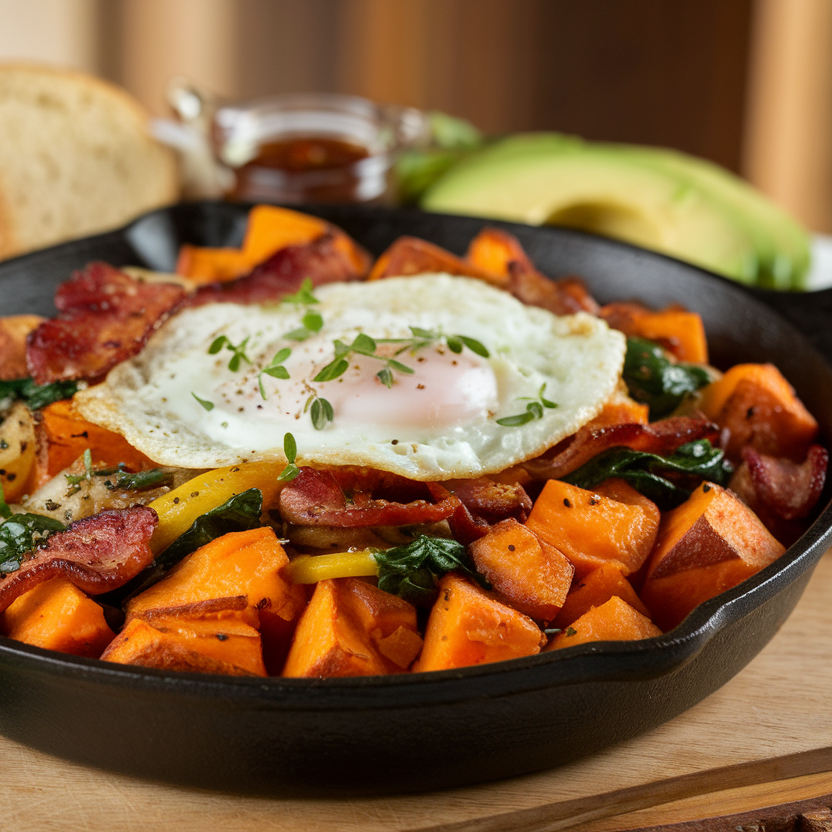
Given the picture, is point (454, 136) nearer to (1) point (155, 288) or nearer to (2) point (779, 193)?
(1) point (155, 288)

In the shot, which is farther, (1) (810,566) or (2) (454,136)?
(2) (454,136)

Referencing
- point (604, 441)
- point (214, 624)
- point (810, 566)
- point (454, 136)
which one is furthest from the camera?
point (454, 136)

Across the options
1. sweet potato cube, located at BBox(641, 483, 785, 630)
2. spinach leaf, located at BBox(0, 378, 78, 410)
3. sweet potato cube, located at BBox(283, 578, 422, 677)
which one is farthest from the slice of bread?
sweet potato cube, located at BBox(641, 483, 785, 630)

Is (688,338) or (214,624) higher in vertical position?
(688,338)

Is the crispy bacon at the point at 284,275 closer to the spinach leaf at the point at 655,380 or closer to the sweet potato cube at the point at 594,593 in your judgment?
the spinach leaf at the point at 655,380

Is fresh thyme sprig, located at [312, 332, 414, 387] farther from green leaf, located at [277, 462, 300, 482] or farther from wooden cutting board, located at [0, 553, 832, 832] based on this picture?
wooden cutting board, located at [0, 553, 832, 832]

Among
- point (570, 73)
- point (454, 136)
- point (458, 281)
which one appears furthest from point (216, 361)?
point (570, 73)

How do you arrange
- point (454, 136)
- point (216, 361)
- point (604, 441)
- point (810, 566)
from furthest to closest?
point (454, 136) < point (216, 361) < point (604, 441) < point (810, 566)
